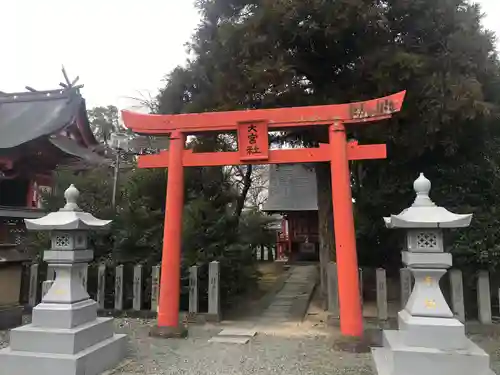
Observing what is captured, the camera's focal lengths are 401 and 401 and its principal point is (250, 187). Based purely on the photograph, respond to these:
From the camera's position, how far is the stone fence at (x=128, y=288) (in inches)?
309

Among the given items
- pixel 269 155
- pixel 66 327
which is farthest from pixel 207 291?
pixel 66 327

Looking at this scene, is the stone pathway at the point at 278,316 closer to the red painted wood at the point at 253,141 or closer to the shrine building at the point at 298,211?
the red painted wood at the point at 253,141

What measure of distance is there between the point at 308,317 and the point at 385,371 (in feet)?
13.8

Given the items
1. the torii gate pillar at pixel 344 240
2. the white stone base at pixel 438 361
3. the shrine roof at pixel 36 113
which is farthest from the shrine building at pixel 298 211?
the white stone base at pixel 438 361

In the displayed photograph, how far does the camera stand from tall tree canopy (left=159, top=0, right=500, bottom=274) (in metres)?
7.32

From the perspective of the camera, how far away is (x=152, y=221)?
909 cm

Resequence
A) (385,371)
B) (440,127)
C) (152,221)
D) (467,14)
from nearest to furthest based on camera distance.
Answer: (385,371), (440,127), (467,14), (152,221)

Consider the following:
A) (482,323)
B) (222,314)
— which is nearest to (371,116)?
(482,323)

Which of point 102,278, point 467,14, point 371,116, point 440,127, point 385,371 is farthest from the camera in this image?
point 102,278

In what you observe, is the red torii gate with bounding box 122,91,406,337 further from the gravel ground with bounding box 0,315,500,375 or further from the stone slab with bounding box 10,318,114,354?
the stone slab with bounding box 10,318,114,354

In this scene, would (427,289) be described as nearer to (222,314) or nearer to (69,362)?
(69,362)

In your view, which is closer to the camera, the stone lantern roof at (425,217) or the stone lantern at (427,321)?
the stone lantern at (427,321)

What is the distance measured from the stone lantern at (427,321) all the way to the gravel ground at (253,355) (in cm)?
88

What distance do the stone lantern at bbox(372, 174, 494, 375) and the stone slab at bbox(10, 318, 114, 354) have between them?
346cm
